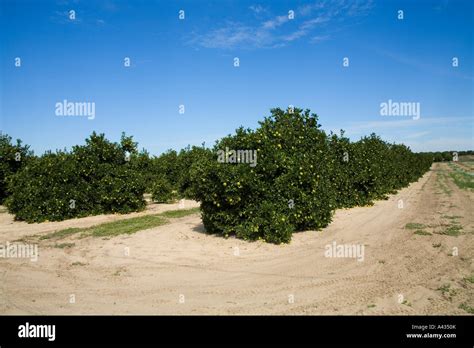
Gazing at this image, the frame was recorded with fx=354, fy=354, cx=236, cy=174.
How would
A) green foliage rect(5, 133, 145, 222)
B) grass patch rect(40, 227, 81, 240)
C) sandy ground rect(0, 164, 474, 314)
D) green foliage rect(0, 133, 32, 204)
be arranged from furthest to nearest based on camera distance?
green foliage rect(0, 133, 32, 204), green foliage rect(5, 133, 145, 222), grass patch rect(40, 227, 81, 240), sandy ground rect(0, 164, 474, 314)

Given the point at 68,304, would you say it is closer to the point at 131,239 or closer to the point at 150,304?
the point at 150,304

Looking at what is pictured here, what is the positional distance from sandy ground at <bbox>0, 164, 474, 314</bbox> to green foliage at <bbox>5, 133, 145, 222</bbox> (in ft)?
13.0

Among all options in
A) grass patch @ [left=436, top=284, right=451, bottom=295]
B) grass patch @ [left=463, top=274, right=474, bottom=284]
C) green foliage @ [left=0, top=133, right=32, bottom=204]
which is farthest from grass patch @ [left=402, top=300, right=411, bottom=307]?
green foliage @ [left=0, top=133, right=32, bottom=204]

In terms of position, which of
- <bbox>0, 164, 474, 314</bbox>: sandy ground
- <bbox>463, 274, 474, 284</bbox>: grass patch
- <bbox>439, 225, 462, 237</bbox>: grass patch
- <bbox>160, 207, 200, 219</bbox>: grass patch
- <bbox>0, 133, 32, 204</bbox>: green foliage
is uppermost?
<bbox>0, 133, 32, 204</bbox>: green foliage

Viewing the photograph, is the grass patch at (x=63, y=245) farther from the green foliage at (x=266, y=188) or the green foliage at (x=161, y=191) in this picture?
the green foliage at (x=161, y=191)

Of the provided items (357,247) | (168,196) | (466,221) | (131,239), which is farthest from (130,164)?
(466,221)

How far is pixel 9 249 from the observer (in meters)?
10.8

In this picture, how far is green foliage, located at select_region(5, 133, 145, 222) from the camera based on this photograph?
633 inches

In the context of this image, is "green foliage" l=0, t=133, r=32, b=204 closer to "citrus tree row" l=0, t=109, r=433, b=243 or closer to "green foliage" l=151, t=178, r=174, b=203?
"citrus tree row" l=0, t=109, r=433, b=243

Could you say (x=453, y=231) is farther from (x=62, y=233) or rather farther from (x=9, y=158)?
(x=9, y=158)

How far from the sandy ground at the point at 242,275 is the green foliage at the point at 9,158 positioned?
10.7m

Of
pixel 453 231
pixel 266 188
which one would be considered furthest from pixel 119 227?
pixel 453 231

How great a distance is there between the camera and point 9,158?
2105cm
